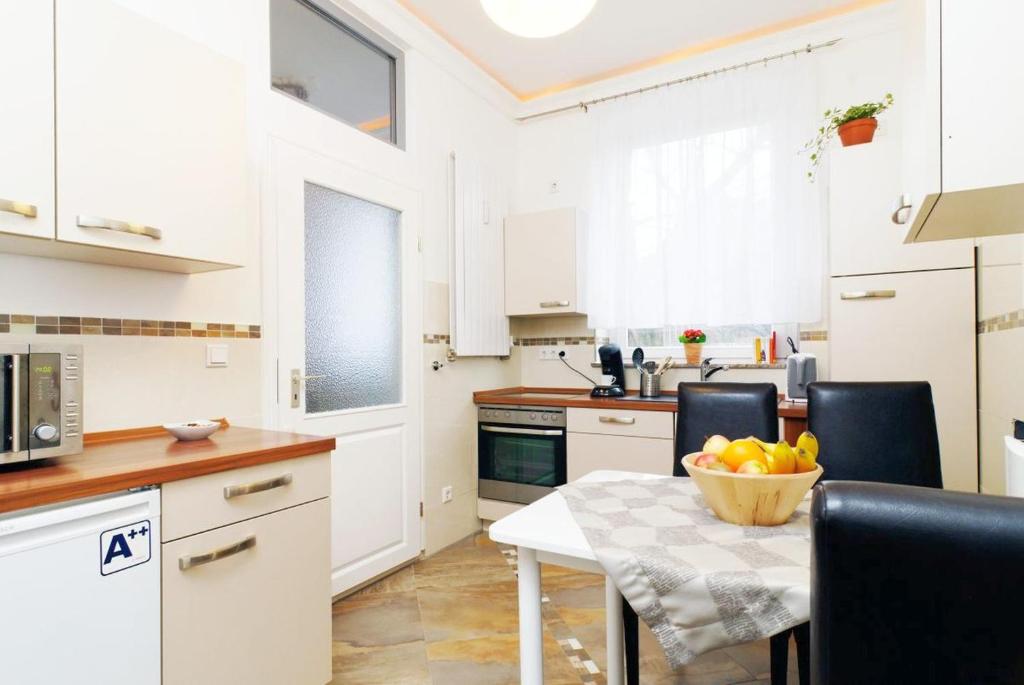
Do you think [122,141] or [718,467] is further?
[122,141]

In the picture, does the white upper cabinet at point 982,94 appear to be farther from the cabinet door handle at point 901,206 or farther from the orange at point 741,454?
the orange at point 741,454

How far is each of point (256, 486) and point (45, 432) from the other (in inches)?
19.8

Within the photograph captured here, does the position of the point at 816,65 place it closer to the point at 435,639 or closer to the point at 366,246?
the point at 366,246

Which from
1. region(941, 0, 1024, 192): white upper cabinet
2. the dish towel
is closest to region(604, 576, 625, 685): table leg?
the dish towel

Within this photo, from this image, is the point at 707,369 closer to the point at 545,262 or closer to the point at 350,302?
the point at 545,262

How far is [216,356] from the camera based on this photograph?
205cm

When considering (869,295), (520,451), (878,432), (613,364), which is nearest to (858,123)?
(869,295)

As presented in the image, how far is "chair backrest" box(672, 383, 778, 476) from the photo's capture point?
1.85 m

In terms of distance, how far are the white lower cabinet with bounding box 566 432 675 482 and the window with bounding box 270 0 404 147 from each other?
1.99 meters

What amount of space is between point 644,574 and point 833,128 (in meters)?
2.83

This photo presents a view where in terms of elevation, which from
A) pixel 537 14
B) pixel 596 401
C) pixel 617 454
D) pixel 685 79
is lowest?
pixel 617 454

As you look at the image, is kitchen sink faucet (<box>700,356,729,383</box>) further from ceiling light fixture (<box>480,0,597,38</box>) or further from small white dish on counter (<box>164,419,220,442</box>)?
small white dish on counter (<box>164,419,220,442</box>)

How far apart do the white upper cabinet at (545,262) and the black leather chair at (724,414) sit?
5.35 feet

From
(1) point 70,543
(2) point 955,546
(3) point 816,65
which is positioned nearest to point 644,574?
(2) point 955,546
